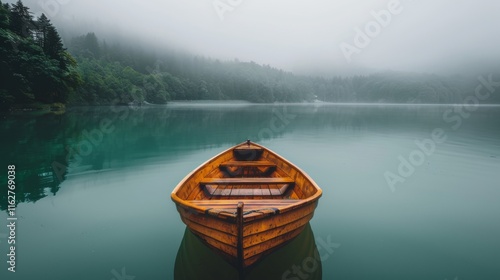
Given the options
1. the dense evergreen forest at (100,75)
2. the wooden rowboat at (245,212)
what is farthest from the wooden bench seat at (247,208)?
the dense evergreen forest at (100,75)

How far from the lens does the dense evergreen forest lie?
127 feet

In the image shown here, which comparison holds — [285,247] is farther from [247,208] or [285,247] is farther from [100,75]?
[100,75]

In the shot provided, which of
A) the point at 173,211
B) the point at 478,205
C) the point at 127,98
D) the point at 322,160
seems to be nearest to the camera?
the point at 173,211

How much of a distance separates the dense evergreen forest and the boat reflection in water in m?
42.8

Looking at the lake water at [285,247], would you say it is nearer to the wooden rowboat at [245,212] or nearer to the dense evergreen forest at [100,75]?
the wooden rowboat at [245,212]

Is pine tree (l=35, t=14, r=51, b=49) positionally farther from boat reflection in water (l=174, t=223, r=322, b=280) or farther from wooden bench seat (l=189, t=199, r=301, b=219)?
wooden bench seat (l=189, t=199, r=301, b=219)

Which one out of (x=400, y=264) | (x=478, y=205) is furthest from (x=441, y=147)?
(x=400, y=264)

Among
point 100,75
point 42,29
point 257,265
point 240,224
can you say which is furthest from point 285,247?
point 100,75

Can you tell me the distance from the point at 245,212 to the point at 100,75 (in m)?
106

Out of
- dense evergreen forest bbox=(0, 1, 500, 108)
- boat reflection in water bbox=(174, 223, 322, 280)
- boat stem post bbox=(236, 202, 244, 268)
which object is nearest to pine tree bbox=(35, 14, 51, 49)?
dense evergreen forest bbox=(0, 1, 500, 108)

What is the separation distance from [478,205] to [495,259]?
4.03 m

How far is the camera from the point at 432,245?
6.64m

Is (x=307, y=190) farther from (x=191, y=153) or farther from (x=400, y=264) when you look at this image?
(x=191, y=153)

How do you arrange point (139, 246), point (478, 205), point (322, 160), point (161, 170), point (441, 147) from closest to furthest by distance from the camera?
point (139, 246), point (478, 205), point (161, 170), point (322, 160), point (441, 147)
